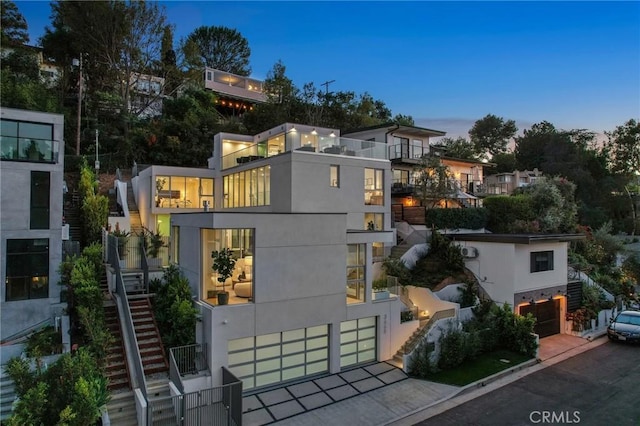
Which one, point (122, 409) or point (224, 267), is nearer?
point (122, 409)

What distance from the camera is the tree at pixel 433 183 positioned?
25875mm

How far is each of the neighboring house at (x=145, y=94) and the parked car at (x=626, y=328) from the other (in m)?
41.3

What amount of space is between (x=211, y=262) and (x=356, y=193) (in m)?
10.1

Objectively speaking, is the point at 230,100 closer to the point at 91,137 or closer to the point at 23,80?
the point at 91,137

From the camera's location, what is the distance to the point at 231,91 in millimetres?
50031

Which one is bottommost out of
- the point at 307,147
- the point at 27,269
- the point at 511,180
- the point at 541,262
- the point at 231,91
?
the point at 541,262

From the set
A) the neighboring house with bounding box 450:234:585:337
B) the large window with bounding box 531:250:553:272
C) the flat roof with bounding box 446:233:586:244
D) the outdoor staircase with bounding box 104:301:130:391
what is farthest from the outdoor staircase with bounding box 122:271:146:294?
the large window with bounding box 531:250:553:272

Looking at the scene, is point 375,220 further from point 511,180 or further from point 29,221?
point 511,180

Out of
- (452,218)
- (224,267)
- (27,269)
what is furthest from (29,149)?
(452,218)

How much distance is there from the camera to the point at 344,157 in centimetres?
2047

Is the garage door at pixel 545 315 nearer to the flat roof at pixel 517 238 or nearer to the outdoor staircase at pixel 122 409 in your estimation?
the flat roof at pixel 517 238

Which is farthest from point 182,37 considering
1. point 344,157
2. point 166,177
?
point 344,157

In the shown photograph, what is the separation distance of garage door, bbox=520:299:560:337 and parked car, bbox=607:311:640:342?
2.41m

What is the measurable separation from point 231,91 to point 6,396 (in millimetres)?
44870
